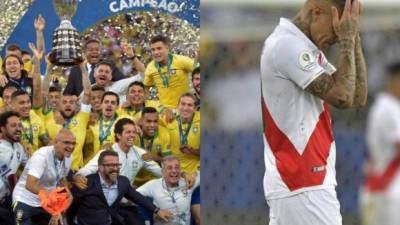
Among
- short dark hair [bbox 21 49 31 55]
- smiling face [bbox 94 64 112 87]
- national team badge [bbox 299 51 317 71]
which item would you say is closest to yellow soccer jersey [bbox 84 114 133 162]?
smiling face [bbox 94 64 112 87]

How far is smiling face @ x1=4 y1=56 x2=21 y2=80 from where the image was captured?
7590 millimetres

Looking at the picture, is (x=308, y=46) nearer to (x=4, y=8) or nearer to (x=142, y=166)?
(x=142, y=166)

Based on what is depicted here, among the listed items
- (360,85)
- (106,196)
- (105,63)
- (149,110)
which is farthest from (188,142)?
(360,85)

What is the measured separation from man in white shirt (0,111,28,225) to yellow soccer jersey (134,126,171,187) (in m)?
0.83

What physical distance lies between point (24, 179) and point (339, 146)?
2218mm

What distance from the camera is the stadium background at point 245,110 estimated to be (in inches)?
259

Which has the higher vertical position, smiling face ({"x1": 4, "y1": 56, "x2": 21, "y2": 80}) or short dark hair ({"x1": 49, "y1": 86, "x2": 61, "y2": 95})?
smiling face ({"x1": 4, "y1": 56, "x2": 21, "y2": 80})

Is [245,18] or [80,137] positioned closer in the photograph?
[245,18]

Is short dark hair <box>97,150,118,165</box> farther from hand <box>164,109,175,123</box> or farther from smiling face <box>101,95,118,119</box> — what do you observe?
hand <box>164,109,175,123</box>

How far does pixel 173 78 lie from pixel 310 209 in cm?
321

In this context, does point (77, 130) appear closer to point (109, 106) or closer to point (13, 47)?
point (109, 106)

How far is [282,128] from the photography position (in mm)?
4266

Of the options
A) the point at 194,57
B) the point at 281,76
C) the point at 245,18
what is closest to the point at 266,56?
the point at 281,76

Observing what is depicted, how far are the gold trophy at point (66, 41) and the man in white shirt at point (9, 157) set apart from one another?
512mm
